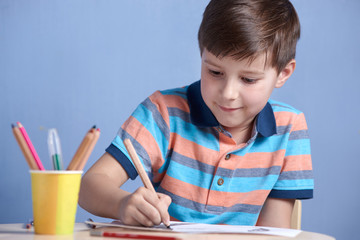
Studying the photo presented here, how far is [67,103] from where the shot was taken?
1.54 meters

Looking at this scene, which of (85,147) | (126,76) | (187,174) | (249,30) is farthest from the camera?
(126,76)

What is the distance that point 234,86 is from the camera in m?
0.80

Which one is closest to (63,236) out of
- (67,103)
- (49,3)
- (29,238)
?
(29,238)

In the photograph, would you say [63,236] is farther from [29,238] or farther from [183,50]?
[183,50]

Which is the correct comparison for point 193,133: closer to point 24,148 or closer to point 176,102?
point 176,102

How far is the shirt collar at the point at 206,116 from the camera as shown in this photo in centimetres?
92

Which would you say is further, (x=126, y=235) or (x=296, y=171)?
(x=296, y=171)

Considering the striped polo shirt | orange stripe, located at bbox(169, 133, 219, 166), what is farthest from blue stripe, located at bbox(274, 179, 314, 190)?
orange stripe, located at bbox(169, 133, 219, 166)

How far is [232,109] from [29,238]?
0.44 metres

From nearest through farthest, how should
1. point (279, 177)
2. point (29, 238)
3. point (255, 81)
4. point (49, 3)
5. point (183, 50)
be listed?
1. point (29, 238)
2. point (255, 81)
3. point (279, 177)
4. point (49, 3)
5. point (183, 50)

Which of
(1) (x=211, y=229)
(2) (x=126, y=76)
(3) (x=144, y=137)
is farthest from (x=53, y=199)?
(2) (x=126, y=76)

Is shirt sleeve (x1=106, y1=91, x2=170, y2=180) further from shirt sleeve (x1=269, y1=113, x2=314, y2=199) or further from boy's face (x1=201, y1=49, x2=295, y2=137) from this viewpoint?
shirt sleeve (x1=269, y1=113, x2=314, y2=199)

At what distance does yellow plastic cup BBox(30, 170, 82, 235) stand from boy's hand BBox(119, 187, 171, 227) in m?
0.10

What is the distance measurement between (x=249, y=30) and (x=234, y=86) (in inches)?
3.9
